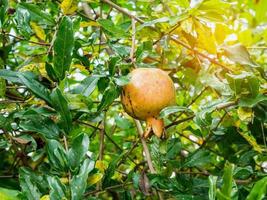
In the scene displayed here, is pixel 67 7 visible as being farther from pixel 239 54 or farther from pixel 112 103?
pixel 239 54

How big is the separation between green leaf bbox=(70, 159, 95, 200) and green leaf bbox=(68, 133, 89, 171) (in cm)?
2

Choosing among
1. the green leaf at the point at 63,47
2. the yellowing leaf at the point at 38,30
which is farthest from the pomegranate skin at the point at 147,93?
the yellowing leaf at the point at 38,30

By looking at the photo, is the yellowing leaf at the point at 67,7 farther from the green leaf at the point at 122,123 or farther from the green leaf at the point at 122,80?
the green leaf at the point at 122,123

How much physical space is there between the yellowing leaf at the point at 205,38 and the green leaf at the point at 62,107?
39cm

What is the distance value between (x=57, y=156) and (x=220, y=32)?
0.56 meters

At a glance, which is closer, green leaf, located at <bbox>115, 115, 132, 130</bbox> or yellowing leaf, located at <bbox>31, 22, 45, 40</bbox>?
yellowing leaf, located at <bbox>31, 22, 45, 40</bbox>

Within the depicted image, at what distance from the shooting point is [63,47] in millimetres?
807

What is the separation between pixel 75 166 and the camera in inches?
28.4

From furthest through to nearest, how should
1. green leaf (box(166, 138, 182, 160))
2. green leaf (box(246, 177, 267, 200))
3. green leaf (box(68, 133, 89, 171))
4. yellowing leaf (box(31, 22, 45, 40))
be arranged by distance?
yellowing leaf (box(31, 22, 45, 40)) → green leaf (box(166, 138, 182, 160)) → green leaf (box(68, 133, 89, 171)) → green leaf (box(246, 177, 267, 200))

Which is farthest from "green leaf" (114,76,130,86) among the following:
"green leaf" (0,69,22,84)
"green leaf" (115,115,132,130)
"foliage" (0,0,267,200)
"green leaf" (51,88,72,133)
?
"green leaf" (115,115,132,130)

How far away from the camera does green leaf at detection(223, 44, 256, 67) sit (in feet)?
3.27

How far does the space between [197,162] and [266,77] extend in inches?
10.4

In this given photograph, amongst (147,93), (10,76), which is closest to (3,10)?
(10,76)

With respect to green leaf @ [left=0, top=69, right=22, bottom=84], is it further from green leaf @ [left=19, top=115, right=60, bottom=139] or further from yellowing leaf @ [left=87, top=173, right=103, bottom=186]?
yellowing leaf @ [left=87, top=173, right=103, bottom=186]
